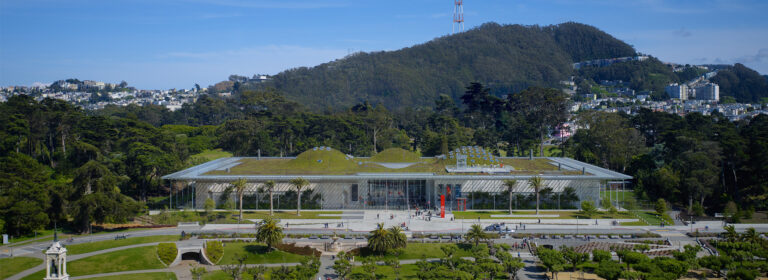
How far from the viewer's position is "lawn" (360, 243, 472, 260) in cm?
4372

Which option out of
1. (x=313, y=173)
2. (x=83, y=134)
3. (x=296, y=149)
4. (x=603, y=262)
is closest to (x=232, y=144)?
(x=296, y=149)

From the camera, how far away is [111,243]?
4469cm

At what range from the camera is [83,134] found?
3172 inches

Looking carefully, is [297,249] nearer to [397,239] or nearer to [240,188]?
[397,239]

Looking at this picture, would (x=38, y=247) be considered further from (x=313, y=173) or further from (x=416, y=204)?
(x=416, y=204)

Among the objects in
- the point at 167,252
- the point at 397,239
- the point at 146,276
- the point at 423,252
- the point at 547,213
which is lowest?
the point at 146,276

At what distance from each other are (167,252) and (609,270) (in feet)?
100

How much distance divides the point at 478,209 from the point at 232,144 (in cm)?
4778

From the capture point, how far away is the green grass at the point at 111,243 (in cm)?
4291

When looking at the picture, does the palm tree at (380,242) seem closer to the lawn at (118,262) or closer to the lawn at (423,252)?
the lawn at (423,252)

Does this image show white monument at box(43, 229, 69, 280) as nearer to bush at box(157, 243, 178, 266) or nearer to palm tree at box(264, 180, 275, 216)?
bush at box(157, 243, 178, 266)

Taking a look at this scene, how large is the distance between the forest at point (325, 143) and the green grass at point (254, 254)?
1176 cm

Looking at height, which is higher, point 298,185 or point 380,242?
point 298,185

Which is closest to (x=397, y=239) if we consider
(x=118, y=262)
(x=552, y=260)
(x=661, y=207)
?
(x=552, y=260)
